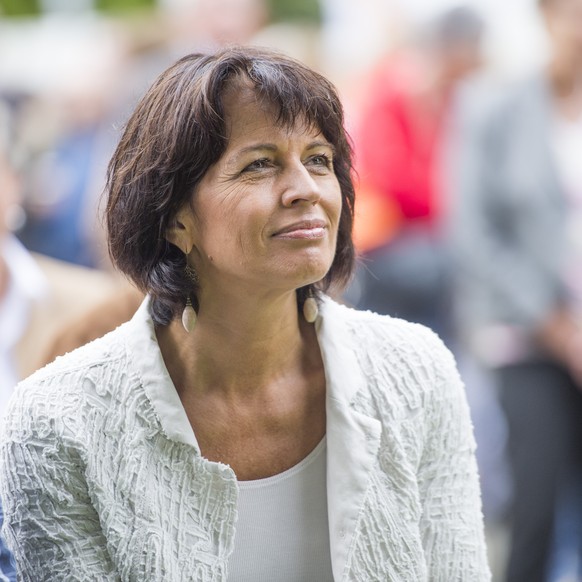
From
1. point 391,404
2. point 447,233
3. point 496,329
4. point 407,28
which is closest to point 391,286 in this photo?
point 447,233

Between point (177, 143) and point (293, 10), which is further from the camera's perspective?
point (293, 10)

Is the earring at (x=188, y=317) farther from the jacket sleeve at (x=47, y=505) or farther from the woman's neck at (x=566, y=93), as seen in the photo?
the woman's neck at (x=566, y=93)

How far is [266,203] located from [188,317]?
295mm

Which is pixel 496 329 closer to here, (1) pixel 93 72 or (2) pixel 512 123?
(2) pixel 512 123

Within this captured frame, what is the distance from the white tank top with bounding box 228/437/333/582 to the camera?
232 centimetres

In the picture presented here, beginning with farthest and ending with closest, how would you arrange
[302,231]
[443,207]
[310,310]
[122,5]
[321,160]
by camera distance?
1. [122,5]
2. [443,207]
3. [310,310]
4. [321,160]
5. [302,231]

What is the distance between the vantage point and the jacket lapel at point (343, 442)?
7.56ft

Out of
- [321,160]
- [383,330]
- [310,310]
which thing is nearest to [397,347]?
[383,330]

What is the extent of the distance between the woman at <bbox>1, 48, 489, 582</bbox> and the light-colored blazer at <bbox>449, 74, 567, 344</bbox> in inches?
64.2

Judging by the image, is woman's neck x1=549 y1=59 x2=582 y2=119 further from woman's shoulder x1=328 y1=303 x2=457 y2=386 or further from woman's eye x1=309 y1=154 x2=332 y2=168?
woman's eye x1=309 y1=154 x2=332 y2=168

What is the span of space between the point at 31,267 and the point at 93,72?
283 cm

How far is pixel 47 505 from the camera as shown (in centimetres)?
223

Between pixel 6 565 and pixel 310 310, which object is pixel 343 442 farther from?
pixel 6 565

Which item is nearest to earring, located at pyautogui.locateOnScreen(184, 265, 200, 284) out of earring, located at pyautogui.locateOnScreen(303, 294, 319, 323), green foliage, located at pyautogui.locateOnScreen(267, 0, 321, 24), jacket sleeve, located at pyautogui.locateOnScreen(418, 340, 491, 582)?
earring, located at pyautogui.locateOnScreen(303, 294, 319, 323)
